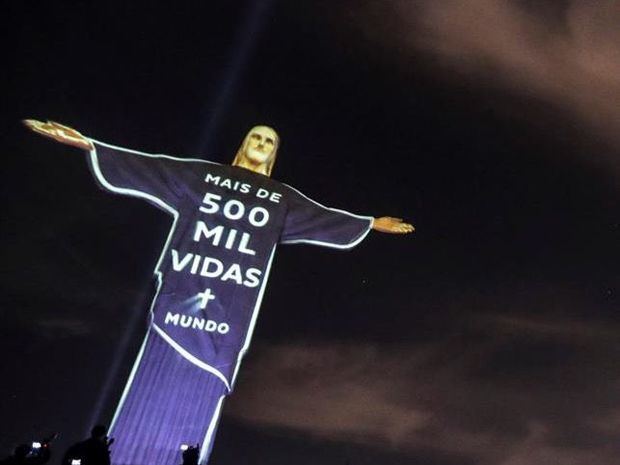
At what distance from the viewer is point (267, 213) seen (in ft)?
33.6

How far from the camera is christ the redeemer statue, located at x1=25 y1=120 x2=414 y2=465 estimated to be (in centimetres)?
866

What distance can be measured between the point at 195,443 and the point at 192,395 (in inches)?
25.7

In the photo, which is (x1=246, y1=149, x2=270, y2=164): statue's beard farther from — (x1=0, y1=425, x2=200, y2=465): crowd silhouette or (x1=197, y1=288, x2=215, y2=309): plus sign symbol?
(x1=0, y1=425, x2=200, y2=465): crowd silhouette

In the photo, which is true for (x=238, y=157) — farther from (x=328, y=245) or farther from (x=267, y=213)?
(x=328, y=245)

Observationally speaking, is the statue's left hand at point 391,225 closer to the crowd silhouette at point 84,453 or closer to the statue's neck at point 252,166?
the statue's neck at point 252,166

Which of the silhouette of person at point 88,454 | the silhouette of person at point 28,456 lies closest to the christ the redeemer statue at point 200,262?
the silhouette of person at point 28,456

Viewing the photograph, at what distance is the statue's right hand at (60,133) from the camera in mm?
9586

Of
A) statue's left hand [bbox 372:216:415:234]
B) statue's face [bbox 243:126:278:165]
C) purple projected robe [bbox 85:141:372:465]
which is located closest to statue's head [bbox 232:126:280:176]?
statue's face [bbox 243:126:278:165]

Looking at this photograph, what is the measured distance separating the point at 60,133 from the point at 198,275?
312 cm

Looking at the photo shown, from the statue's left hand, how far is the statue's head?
211 centimetres

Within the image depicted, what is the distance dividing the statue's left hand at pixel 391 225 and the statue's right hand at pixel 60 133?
496 centimetres

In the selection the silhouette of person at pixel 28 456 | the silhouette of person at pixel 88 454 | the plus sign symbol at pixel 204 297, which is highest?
the plus sign symbol at pixel 204 297

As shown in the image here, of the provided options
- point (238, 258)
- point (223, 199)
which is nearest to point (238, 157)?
point (223, 199)

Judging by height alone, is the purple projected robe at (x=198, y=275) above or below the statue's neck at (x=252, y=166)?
below
